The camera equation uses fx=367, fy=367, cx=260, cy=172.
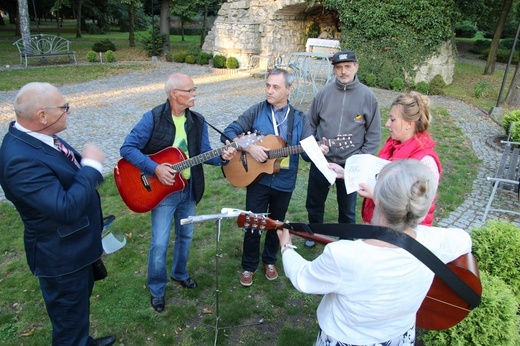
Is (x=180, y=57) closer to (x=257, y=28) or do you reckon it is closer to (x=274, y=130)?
(x=257, y=28)

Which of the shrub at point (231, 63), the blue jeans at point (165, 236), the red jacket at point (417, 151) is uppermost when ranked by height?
the red jacket at point (417, 151)

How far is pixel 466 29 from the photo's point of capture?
3338cm

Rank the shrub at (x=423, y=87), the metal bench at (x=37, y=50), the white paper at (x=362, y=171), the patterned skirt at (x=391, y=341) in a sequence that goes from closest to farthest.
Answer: the patterned skirt at (x=391, y=341) < the white paper at (x=362, y=171) < the shrub at (x=423, y=87) < the metal bench at (x=37, y=50)

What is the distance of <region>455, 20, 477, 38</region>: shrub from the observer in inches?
1282

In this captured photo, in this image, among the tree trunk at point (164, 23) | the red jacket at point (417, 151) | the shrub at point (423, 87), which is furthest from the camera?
the tree trunk at point (164, 23)

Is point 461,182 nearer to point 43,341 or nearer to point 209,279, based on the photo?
point 209,279

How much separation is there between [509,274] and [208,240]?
3307mm

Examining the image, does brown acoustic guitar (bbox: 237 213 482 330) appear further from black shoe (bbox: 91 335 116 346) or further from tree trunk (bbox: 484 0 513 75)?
tree trunk (bbox: 484 0 513 75)

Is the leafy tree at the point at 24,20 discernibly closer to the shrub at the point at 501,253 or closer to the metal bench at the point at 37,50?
the metal bench at the point at 37,50

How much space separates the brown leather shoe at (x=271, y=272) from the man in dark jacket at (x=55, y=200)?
1958 mm

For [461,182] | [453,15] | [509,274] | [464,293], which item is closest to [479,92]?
[453,15]

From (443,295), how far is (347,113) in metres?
2.33

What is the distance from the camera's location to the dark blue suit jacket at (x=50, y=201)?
2170mm

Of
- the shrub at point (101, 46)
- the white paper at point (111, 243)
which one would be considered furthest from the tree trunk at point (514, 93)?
the shrub at point (101, 46)
